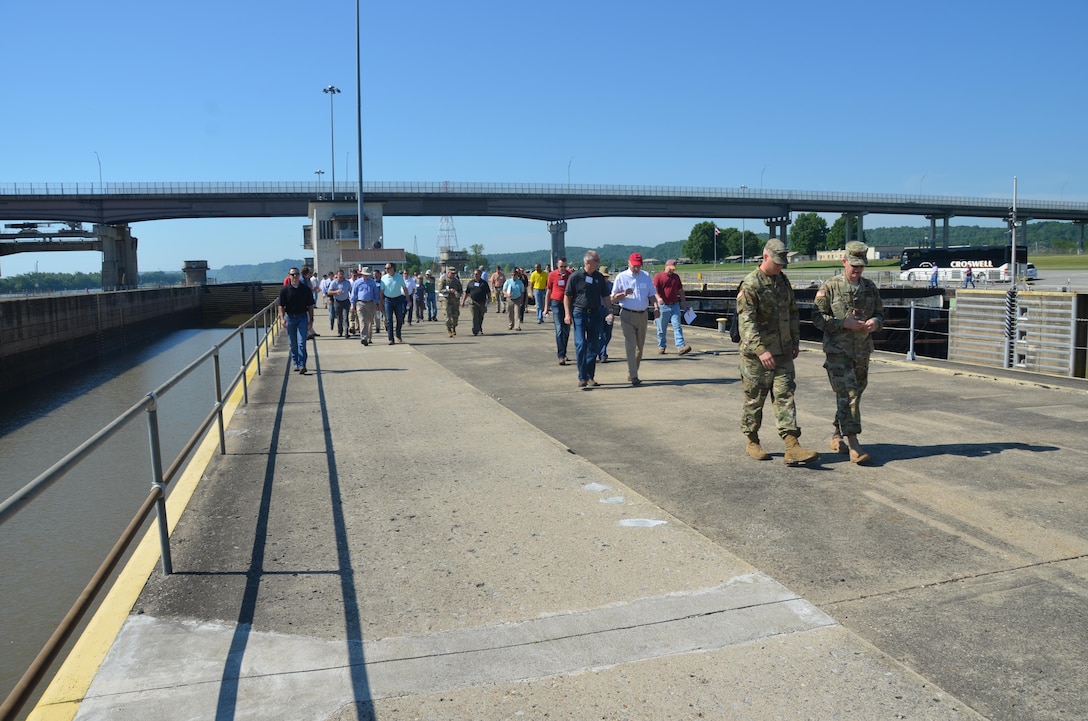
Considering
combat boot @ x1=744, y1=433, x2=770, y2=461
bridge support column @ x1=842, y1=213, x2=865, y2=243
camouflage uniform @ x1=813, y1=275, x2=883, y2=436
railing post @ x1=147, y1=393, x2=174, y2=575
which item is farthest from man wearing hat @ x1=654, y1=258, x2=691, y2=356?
bridge support column @ x1=842, y1=213, x2=865, y2=243

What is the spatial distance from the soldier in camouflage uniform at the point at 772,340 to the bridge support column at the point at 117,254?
8280 cm

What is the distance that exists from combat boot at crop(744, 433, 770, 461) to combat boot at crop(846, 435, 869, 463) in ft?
2.15

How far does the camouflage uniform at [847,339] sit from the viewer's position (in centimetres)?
688

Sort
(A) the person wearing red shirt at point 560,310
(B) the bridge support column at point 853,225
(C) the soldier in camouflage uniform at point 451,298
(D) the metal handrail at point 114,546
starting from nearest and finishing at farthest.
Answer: (D) the metal handrail at point 114,546 → (A) the person wearing red shirt at point 560,310 → (C) the soldier in camouflage uniform at point 451,298 → (B) the bridge support column at point 853,225

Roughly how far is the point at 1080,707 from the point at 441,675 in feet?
8.01

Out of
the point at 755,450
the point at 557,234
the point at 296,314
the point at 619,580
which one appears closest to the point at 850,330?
the point at 755,450

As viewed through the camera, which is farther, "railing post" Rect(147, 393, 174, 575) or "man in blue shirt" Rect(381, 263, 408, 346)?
"man in blue shirt" Rect(381, 263, 408, 346)

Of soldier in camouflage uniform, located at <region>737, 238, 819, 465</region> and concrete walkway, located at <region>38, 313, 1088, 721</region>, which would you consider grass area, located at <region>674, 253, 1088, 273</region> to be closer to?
soldier in camouflage uniform, located at <region>737, 238, 819, 465</region>

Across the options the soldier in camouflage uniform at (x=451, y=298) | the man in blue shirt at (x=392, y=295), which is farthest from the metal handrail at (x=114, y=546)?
the soldier in camouflage uniform at (x=451, y=298)

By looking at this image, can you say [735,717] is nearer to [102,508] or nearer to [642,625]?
[642,625]

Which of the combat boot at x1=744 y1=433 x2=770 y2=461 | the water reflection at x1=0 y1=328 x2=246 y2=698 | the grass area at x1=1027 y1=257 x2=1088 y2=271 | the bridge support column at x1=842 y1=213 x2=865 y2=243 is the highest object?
the bridge support column at x1=842 y1=213 x2=865 y2=243

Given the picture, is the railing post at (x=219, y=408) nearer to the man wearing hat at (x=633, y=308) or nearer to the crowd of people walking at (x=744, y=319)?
the crowd of people walking at (x=744, y=319)

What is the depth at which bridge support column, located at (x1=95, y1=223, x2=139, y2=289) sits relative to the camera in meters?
81.8

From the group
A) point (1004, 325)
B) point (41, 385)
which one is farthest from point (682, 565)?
point (41, 385)
